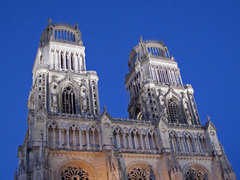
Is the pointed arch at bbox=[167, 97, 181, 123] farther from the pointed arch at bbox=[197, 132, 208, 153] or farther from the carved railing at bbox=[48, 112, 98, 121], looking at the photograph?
the carved railing at bbox=[48, 112, 98, 121]

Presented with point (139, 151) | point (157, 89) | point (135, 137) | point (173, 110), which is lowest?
point (139, 151)

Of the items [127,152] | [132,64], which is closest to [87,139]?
[127,152]

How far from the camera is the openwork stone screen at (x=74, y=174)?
113ft

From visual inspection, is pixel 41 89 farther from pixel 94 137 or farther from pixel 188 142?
pixel 188 142

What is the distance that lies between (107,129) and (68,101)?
761cm

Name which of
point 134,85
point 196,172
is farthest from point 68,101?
point 196,172

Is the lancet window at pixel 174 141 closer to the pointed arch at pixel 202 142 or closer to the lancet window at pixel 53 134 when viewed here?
the pointed arch at pixel 202 142

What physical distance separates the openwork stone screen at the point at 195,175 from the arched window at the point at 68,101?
1743 centimetres

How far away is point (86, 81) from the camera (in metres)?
45.7

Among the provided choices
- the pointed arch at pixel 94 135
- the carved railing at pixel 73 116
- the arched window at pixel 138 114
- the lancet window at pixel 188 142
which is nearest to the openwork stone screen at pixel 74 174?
the pointed arch at pixel 94 135

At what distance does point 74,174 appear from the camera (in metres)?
34.7

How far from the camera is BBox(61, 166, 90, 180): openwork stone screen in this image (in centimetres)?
3438

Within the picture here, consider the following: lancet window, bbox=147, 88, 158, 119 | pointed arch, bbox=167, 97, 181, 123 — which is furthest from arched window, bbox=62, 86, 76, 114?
pointed arch, bbox=167, 97, 181, 123

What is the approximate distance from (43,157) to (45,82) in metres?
12.8
